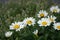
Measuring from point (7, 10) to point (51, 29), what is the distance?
1.73 m

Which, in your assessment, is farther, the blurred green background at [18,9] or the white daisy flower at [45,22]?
the blurred green background at [18,9]

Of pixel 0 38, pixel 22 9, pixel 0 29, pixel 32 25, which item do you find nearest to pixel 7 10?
pixel 22 9

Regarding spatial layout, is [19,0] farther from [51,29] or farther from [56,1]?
[51,29]

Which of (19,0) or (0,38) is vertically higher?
(19,0)

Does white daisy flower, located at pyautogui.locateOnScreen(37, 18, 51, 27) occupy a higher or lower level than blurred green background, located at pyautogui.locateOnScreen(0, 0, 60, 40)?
lower

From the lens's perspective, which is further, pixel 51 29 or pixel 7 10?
pixel 7 10

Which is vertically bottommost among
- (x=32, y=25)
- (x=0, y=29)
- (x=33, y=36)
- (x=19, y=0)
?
(x=33, y=36)

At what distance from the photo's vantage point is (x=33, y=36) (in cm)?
236

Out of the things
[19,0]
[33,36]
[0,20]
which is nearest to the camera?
[33,36]

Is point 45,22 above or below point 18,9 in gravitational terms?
below

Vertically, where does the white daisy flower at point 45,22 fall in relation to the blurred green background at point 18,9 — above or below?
below

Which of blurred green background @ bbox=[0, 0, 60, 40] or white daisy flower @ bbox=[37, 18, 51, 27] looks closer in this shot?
white daisy flower @ bbox=[37, 18, 51, 27]

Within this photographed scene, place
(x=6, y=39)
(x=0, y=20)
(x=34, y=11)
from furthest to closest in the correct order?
(x=34, y=11)
(x=0, y=20)
(x=6, y=39)

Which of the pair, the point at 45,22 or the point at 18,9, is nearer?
the point at 45,22
